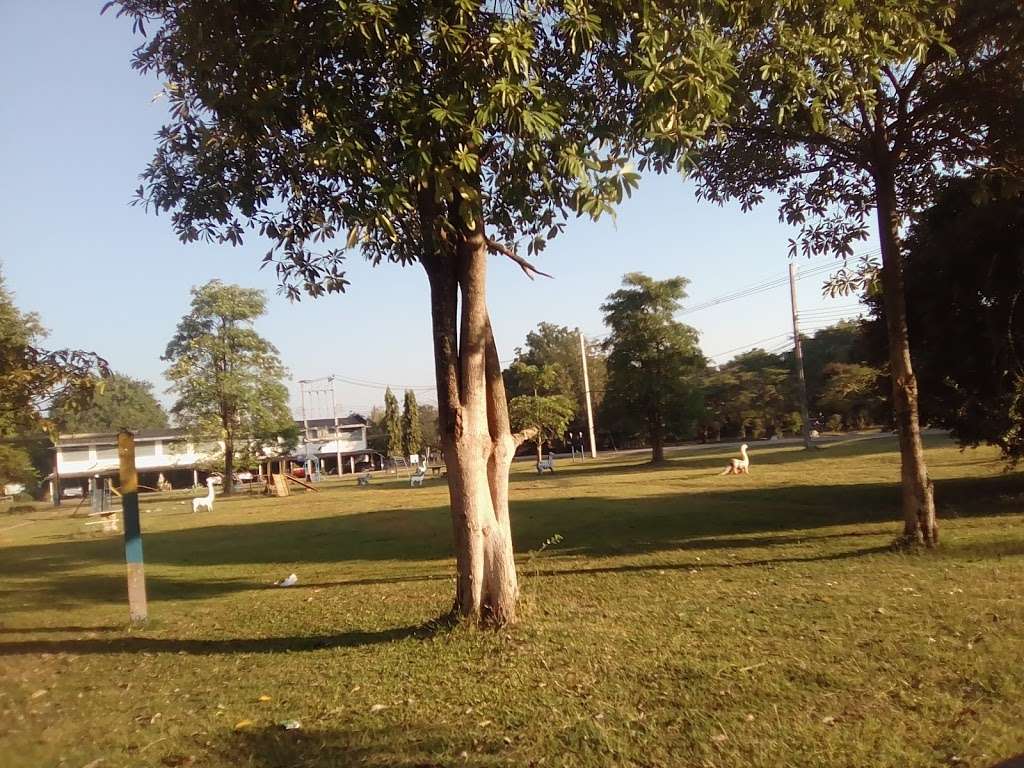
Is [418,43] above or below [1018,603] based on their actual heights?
above

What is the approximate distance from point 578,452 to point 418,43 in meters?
66.5

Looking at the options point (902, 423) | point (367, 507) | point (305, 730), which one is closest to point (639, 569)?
point (902, 423)

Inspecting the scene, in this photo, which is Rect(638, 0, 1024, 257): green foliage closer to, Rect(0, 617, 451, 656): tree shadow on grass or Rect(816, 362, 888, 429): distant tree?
Rect(0, 617, 451, 656): tree shadow on grass

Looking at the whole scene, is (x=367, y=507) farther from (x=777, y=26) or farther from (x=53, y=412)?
(x=777, y=26)

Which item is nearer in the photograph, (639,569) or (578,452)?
(639,569)

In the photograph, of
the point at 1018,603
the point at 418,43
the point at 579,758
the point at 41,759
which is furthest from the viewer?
the point at 1018,603

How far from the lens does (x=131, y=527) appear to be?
30.5 ft

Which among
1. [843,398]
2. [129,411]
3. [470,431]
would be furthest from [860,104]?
[129,411]

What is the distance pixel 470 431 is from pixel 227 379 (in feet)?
129

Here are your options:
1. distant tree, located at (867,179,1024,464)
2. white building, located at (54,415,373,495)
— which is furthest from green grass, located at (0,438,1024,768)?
white building, located at (54,415,373,495)

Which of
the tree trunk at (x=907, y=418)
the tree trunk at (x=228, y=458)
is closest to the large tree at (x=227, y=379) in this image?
the tree trunk at (x=228, y=458)

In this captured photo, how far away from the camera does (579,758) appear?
4480mm

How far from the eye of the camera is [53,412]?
8578 mm

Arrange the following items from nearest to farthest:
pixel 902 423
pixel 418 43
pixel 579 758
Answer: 1. pixel 579 758
2. pixel 418 43
3. pixel 902 423
